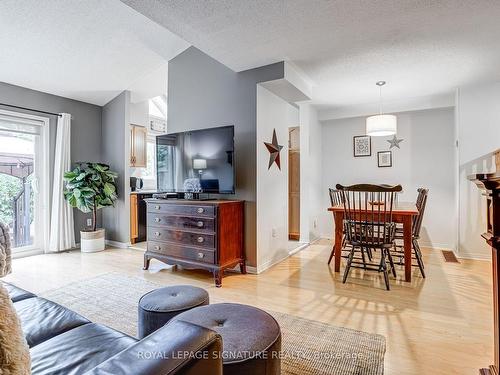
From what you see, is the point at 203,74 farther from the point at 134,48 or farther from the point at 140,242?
the point at 140,242

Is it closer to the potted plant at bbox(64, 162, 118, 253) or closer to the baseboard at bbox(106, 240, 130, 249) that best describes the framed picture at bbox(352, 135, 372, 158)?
the potted plant at bbox(64, 162, 118, 253)

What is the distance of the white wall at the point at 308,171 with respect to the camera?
4.80 m

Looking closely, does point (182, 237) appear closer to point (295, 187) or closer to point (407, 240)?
→ point (407, 240)

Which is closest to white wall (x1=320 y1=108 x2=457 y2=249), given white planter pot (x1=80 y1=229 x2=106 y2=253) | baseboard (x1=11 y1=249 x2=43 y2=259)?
white planter pot (x1=80 y1=229 x2=106 y2=253)

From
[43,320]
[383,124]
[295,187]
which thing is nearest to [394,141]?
[383,124]

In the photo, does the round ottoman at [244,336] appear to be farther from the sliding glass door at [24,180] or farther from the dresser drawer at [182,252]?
the sliding glass door at [24,180]

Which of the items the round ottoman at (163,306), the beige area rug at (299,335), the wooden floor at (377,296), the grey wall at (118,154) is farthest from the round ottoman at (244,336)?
the grey wall at (118,154)

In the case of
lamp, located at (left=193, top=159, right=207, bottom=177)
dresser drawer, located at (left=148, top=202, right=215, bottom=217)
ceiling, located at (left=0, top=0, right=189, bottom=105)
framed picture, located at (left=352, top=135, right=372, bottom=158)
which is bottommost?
dresser drawer, located at (left=148, top=202, right=215, bottom=217)

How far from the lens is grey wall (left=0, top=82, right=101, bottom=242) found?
3.86 m

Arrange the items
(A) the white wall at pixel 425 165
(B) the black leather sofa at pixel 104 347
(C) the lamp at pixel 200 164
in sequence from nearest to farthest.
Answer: (B) the black leather sofa at pixel 104 347
(C) the lamp at pixel 200 164
(A) the white wall at pixel 425 165

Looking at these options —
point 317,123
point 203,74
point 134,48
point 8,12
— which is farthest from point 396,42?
point 8,12

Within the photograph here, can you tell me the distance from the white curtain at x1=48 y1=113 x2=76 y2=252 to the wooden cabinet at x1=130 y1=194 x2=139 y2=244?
91 centimetres

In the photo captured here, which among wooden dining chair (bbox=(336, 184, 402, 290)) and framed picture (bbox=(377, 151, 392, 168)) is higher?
framed picture (bbox=(377, 151, 392, 168))

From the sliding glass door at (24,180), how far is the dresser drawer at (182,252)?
2096 mm
